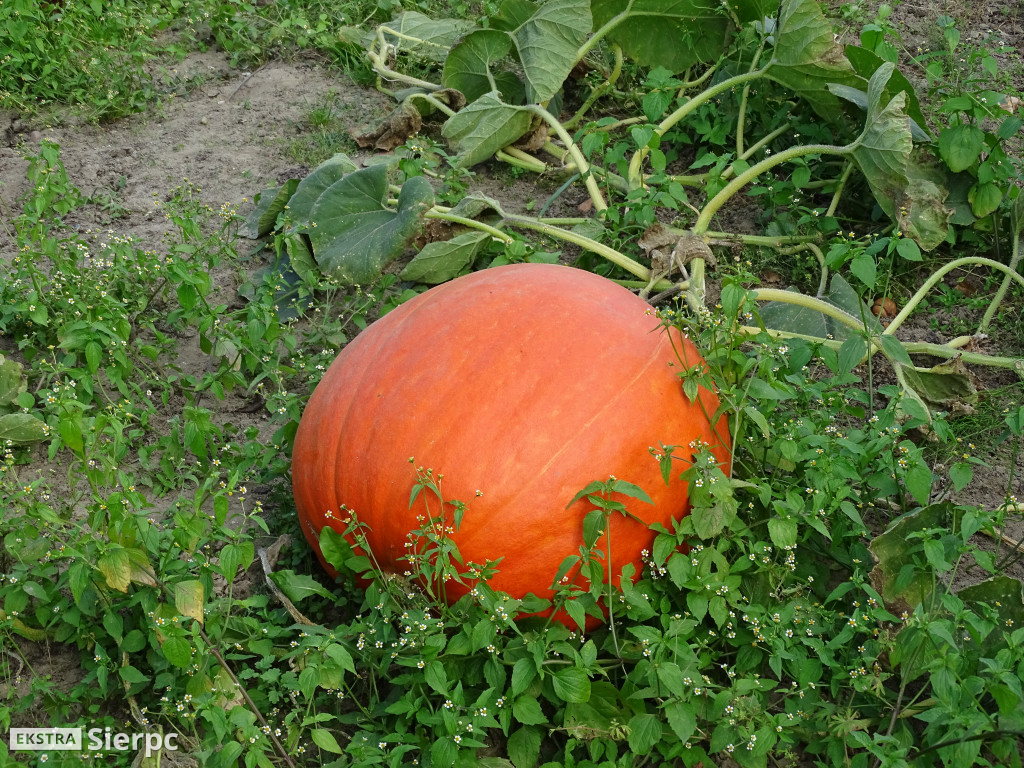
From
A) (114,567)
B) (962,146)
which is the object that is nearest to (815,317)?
(962,146)

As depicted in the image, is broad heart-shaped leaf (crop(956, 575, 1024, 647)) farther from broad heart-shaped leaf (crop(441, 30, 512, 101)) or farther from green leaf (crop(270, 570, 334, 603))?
broad heart-shaped leaf (crop(441, 30, 512, 101))

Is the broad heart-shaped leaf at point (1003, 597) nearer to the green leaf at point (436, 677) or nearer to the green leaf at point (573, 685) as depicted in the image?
the green leaf at point (573, 685)

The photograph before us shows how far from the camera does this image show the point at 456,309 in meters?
2.40

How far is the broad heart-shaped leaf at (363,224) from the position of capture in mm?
3188

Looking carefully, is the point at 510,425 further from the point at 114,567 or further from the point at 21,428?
the point at 21,428

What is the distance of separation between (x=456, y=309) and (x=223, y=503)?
0.73 metres

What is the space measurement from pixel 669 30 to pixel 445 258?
4.57 feet

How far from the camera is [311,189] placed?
134 inches

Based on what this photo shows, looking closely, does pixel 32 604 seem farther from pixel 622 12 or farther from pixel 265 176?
pixel 622 12

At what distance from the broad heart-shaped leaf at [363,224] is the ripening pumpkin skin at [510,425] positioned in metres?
0.81

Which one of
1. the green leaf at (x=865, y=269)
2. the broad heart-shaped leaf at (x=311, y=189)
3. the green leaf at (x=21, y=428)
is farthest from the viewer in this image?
the broad heart-shaped leaf at (x=311, y=189)

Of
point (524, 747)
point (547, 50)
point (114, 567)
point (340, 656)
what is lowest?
point (524, 747)

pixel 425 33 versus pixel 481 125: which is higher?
pixel 425 33

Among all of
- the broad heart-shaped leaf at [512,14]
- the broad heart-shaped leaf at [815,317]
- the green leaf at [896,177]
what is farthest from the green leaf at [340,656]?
the broad heart-shaped leaf at [512,14]
